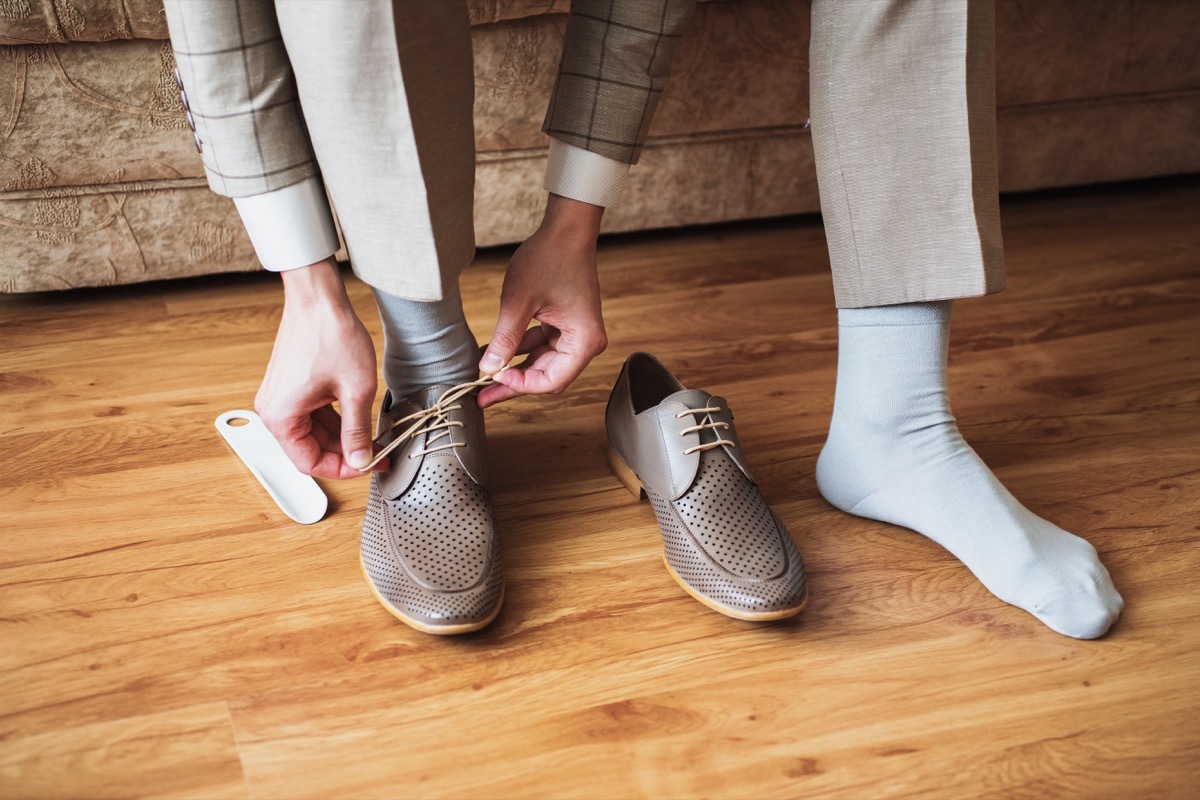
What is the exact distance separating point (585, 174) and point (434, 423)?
23cm

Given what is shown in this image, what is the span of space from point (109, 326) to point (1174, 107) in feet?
5.15

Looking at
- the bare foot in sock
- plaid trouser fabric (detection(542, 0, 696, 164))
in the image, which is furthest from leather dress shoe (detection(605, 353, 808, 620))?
plaid trouser fabric (detection(542, 0, 696, 164))

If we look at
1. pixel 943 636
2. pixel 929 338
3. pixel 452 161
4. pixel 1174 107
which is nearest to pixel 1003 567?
pixel 943 636

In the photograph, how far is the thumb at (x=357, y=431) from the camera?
2.32 feet

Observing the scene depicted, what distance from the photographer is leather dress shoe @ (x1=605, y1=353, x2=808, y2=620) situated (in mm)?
714

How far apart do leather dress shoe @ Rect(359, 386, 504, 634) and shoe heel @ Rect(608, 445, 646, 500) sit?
0.44 feet

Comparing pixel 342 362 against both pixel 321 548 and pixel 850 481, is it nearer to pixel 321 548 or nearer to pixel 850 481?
pixel 321 548

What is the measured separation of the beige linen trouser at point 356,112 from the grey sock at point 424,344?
0.11 metres

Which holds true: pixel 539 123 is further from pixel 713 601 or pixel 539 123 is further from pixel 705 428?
pixel 713 601

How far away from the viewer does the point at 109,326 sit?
117cm

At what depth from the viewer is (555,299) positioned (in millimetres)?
774

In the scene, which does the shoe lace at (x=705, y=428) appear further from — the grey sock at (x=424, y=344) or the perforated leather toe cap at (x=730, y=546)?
the grey sock at (x=424, y=344)

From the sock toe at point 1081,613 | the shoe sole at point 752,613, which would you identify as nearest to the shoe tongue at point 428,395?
the shoe sole at point 752,613

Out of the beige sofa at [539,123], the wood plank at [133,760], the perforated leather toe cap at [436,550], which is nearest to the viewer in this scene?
the wood plank at [133,760]
